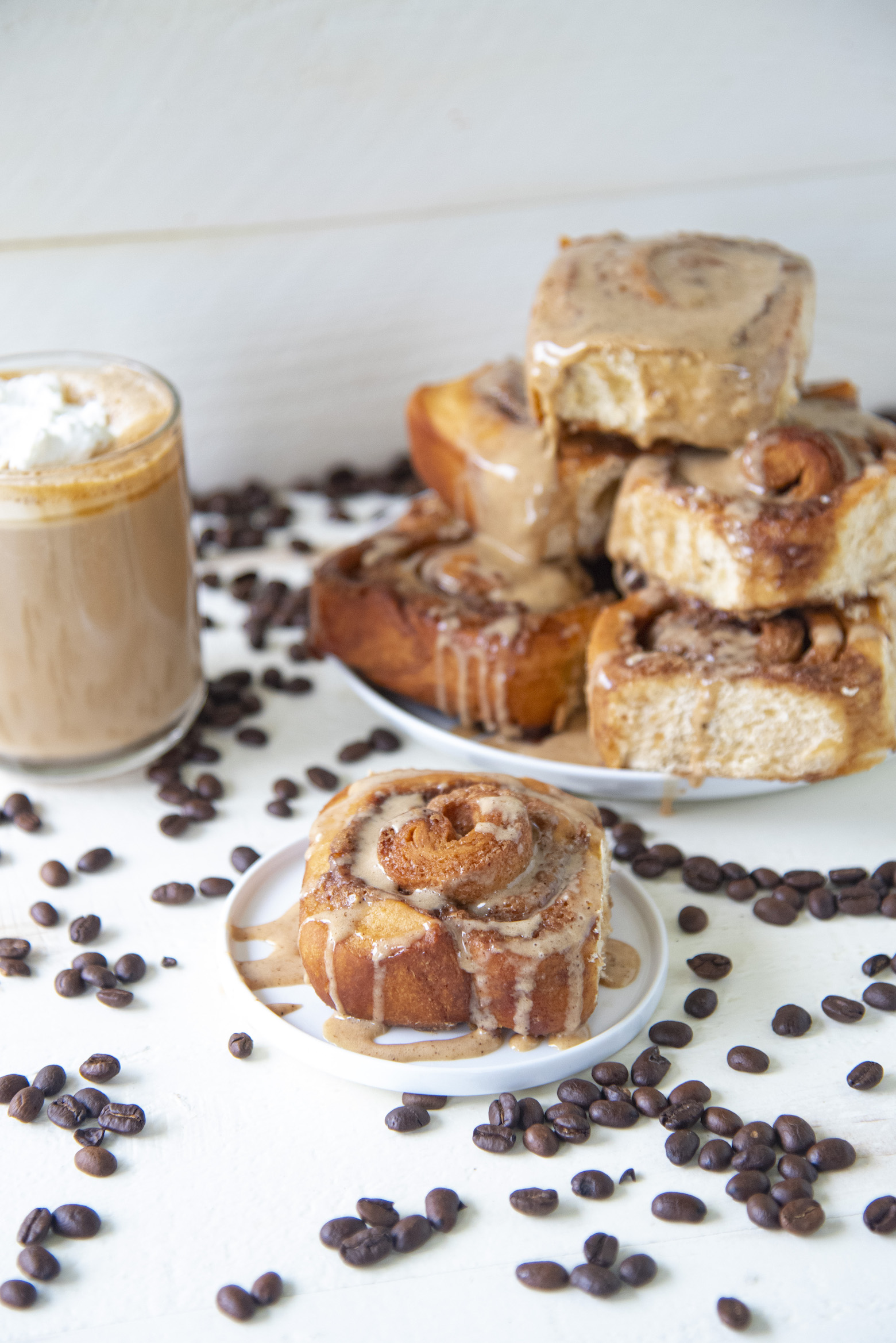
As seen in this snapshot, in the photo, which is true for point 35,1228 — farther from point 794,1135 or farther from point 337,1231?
point 794,1135

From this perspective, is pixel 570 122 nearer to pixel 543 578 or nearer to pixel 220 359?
pixel 220 359

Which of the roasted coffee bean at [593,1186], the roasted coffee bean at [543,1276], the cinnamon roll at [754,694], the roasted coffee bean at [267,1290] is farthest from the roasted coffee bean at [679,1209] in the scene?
the cinnamon roll at [754,694]

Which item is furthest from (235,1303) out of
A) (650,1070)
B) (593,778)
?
(593,778)

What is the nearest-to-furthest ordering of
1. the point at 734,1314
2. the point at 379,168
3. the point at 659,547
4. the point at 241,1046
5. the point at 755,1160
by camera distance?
the point at 734,1314, the point at 755,1160, the point at 241,1046, the point at 659,547, the point at 379,168

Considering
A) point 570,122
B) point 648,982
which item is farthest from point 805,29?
point 648,982

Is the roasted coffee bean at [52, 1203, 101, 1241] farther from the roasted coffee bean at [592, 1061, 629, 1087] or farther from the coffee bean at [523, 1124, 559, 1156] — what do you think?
the roasted coffee bean at [592, 1061, 629, 1087]

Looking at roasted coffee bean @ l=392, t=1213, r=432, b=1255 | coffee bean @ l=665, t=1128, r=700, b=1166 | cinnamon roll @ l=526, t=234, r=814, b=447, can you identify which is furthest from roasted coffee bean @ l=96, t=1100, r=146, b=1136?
cinnamon roll @ l=526, t=234, r=814, b=447

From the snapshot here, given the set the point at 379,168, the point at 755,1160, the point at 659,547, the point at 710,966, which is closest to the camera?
the point at 755,1160

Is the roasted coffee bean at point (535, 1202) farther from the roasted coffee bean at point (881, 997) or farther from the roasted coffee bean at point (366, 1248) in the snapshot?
the roasted coffee bean at point (881, 997)
